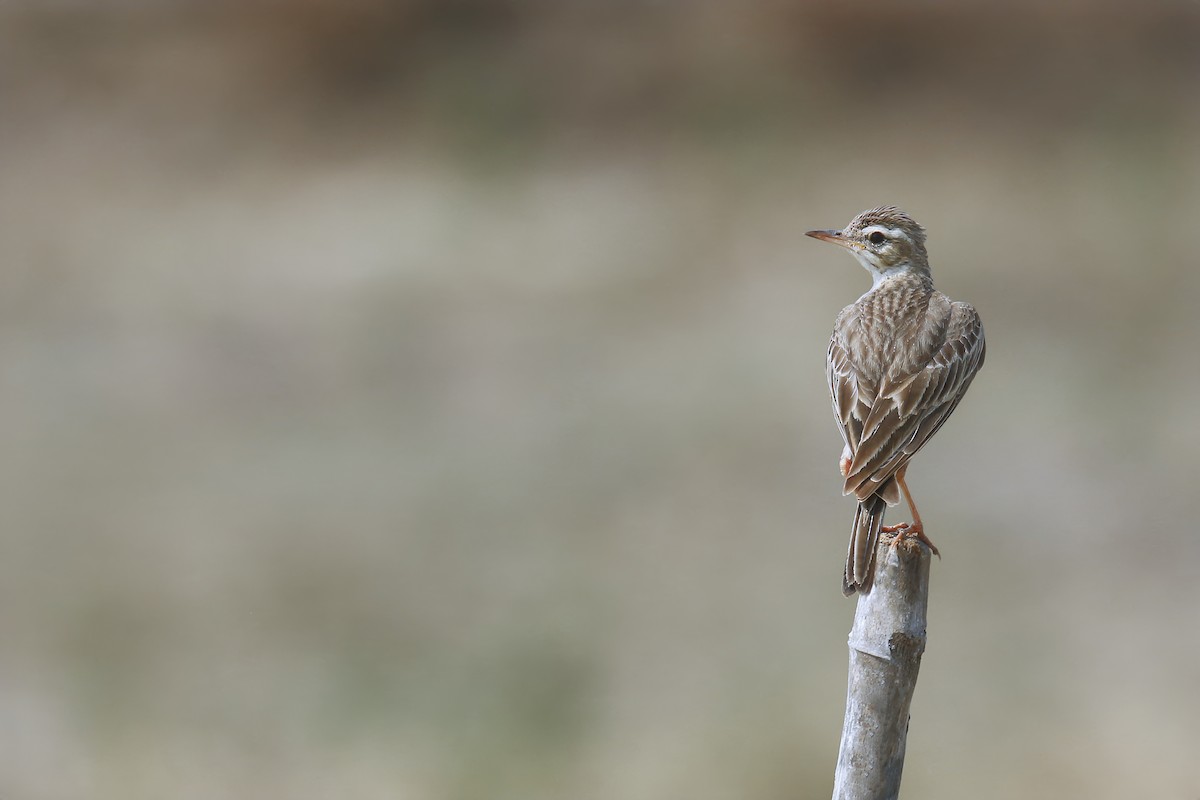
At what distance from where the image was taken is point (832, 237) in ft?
10.6

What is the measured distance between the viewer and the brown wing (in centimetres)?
262

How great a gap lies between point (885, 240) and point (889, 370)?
642 mm

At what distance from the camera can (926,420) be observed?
110 inches

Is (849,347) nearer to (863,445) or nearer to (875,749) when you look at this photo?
(863,445)

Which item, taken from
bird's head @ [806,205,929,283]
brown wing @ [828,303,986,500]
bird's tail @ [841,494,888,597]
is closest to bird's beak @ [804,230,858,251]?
bird's head @ [806,205,929,283]

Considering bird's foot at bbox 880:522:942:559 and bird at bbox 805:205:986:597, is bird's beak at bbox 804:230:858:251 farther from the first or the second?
bird's foot at bbox 880:522:942:559

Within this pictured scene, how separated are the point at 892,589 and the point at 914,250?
129 cm

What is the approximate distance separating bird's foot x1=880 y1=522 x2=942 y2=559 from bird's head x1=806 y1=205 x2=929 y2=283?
0.93 m

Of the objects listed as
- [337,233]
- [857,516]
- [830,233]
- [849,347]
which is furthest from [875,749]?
[337,233]

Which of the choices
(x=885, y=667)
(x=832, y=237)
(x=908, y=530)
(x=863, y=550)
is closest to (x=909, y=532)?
(x=908, y=530)

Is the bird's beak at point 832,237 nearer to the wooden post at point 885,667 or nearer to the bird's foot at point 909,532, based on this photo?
the bird's foot at point 909,532

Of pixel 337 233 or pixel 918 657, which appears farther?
pixel 337 233

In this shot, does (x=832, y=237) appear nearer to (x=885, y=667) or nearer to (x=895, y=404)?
(x=895, y=404)

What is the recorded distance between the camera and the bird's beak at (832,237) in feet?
10.4
